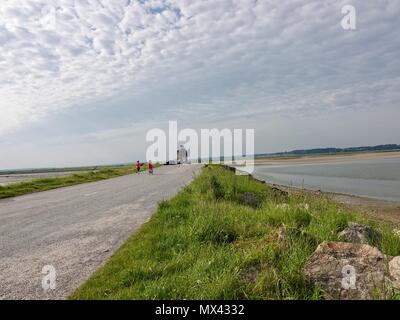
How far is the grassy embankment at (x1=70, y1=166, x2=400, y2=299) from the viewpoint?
474 cm

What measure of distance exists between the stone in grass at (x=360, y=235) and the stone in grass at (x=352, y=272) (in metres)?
1.50

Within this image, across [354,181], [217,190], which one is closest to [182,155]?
[354,181]

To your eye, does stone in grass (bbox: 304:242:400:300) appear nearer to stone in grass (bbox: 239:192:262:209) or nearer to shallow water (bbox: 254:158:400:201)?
shallow water (bbox: 254:158:400:201)

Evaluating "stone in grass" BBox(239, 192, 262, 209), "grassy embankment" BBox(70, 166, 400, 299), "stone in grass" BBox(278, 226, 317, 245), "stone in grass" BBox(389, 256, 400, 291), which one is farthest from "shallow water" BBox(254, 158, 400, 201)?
"stone in grass" BBox(389, 256, 400, 291)

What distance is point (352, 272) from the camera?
15.7ft

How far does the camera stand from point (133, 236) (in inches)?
332

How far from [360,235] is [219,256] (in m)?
2.93

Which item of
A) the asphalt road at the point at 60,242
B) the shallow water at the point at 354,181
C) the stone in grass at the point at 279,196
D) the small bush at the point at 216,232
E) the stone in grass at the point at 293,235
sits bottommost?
the shallow water at the point at 354,181

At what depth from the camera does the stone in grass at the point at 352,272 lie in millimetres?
4434

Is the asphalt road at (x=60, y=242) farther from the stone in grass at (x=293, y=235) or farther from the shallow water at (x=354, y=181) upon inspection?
the shallow water at (x=354, y=181)

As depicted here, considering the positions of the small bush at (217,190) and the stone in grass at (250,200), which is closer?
the stone in grass at (250,200)


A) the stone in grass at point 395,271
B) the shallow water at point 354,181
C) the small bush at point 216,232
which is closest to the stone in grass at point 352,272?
the stone in grass at point 395,271
